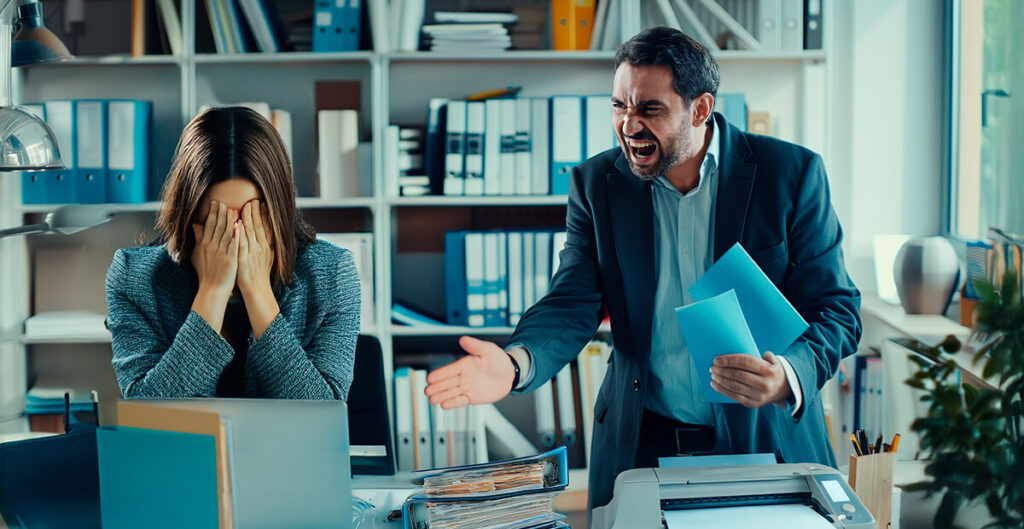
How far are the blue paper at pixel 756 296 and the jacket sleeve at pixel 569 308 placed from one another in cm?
30

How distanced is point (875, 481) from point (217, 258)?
3.84ft

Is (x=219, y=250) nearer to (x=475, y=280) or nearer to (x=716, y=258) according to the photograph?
(x=716, y=258)

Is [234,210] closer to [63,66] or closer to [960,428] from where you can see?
[960,428]

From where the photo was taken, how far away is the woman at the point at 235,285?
4.92 ft

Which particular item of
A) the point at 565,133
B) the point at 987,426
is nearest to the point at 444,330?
the point at 565,133

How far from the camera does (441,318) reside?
10.0 ft

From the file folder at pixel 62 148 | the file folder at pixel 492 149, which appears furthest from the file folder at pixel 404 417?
the file folder at pixel 62 148

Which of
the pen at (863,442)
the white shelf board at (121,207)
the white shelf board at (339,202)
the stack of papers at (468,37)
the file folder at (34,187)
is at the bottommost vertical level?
the pen at (863,442)

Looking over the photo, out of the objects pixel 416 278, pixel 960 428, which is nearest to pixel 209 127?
pixel 960 428

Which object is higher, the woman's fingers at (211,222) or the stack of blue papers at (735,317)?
the woman's fingers at (211,222)

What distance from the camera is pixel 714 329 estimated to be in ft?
3.89

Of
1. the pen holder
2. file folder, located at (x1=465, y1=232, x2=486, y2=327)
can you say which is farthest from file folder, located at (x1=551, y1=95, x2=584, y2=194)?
the pen holder

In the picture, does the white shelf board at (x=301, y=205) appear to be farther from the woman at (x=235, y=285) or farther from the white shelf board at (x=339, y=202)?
the woman at (x=235, y=285)

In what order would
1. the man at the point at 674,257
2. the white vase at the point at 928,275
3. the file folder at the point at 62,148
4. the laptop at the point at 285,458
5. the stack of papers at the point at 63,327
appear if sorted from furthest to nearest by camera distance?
the stack of papers at the point at 63,327 < the file folder at the point at 62,148 < the white vase at the point at 928,275 < the man at the point at 674,257 < the laptop at the point at 285,458
